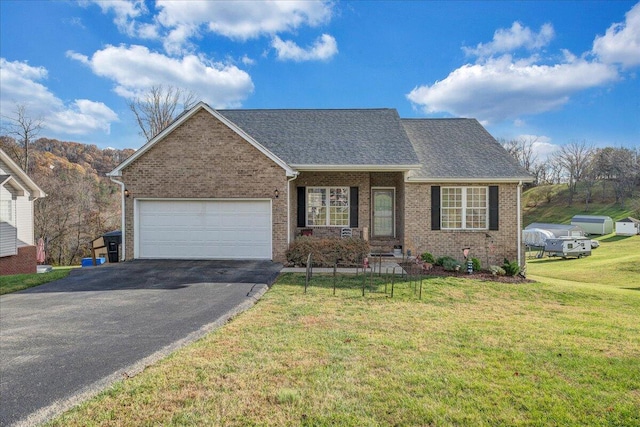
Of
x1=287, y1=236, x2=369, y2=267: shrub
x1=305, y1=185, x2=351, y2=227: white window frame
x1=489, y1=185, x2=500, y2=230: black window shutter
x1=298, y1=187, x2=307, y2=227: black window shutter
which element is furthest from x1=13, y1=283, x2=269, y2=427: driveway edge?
x1=489, y1=185, x2=500, y2=230: black window shutter

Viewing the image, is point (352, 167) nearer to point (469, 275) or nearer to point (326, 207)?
point (326, 207)

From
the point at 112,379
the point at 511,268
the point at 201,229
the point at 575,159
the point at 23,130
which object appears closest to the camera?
the point at 112,379

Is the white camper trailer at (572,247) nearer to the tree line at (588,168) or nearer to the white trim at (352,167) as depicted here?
the white trim at (352,167)

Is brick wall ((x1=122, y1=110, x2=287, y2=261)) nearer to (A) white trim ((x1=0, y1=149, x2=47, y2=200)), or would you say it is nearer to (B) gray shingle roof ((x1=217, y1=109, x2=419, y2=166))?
(B) gray shingle roof ((x1=217, y1=109, x2=419, y2=166))

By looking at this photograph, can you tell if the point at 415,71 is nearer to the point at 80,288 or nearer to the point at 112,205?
the point at 80,288

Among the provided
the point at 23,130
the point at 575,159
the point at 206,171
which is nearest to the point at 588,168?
the point at 575,159

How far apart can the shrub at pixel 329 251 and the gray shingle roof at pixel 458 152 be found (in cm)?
365

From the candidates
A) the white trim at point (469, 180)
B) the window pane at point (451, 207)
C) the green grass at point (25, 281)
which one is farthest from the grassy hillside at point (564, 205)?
the green grass at point (25, 281)

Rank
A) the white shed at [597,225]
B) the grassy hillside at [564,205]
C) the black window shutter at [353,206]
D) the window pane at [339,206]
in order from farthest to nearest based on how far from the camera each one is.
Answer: the grassy hillside at [564,205]
the white shed at [597,225]
the window pane at [339,206]
the black window shutter at [353,206]

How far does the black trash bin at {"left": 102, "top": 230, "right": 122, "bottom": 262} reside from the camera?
13.3 meters

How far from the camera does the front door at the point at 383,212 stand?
47.9ft

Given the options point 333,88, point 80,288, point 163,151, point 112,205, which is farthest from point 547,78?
point 112,205

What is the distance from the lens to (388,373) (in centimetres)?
394

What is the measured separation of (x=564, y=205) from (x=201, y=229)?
6806 centimetres
